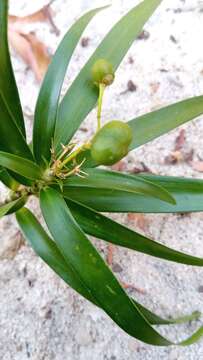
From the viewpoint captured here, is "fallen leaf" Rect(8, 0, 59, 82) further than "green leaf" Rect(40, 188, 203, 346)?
Yes

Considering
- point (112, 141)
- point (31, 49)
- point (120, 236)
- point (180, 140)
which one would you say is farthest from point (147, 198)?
point (31, 49)

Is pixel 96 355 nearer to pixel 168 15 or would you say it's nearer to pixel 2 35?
pixel 2 35

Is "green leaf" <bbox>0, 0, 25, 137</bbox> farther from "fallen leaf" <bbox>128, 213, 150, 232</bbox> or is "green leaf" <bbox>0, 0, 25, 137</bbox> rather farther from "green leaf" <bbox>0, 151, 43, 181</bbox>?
"fallen leaf" <bbox>128, 213, 150, 232</bbox>

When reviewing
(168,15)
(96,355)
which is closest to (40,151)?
(96,355)

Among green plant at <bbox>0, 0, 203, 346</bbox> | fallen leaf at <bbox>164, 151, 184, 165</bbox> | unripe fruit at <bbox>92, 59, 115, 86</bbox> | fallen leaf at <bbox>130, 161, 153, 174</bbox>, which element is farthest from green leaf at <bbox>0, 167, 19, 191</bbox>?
fallen leaf at <bbox>164, 151, 184, 165</bbox>

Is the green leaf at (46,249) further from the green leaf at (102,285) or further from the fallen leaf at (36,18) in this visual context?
the fallen leaf at (36,18)

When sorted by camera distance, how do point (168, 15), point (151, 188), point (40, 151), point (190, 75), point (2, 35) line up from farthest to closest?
1. point (168, 15)
2. point (190, 75)
3. point (40, 151)
4. point (2, 35)
5. point (151, 188)

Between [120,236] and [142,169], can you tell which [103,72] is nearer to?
[120,236]
